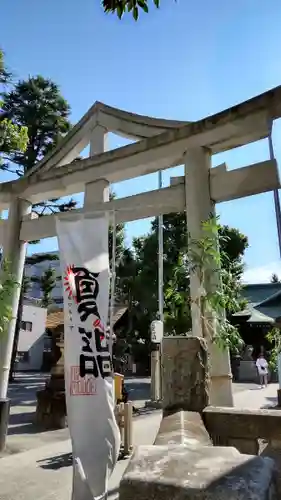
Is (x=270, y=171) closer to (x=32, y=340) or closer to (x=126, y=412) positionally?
(x=126, y=412)

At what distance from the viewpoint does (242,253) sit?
2617cm

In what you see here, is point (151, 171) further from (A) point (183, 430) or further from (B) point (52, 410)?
(B) point (52, 410)

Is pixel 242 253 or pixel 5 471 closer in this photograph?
pixel 5 471

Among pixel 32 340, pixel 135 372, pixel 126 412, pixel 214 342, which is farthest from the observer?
pixel 32 340

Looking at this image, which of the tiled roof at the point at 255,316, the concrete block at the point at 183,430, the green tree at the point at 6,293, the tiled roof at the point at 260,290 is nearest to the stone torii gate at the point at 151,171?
the green tree at the point at 6,293

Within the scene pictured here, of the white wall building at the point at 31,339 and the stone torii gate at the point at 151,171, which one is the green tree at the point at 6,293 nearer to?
the stone torii gate at the point at 151,171

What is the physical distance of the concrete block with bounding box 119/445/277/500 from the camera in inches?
52.3

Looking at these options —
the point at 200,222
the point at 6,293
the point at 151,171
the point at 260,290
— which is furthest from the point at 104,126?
the point at 260,290

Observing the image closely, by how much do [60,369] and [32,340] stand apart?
25.2m

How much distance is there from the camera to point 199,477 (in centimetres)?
141

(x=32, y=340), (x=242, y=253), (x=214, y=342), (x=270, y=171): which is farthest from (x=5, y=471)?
(x=32, y=340)

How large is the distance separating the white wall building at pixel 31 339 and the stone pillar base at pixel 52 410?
79.2 feet

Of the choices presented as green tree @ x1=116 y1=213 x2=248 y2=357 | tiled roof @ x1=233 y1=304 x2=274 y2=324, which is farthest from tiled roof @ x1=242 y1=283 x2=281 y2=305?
green tree @ x1=116 y1=213 x2=248 y2=357

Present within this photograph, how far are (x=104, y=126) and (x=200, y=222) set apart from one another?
3443 millimetres
